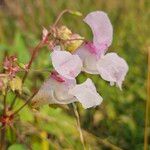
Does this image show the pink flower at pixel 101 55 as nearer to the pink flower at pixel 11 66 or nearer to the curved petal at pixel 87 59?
the curved petal at pixel 87 59

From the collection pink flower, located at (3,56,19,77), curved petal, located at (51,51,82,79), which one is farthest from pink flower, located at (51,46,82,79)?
pink flower, located at (3,56,19,77)

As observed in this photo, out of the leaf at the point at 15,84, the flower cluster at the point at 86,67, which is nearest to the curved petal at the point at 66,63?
the flower cluster at the point at 86,67

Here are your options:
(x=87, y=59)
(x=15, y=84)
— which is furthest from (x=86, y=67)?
(x=15, y=84)

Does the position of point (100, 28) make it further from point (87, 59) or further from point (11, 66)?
point (11, 66)

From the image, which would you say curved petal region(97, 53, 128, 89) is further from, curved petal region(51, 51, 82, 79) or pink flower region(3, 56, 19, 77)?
pink flower region(3, 56, 19, 77)

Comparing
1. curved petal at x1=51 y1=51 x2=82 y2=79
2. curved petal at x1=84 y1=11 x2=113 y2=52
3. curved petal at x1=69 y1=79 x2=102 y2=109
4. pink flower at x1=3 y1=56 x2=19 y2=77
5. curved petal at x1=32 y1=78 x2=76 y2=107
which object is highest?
curved petal at x1=84 y1=11 x2=113 y2=52

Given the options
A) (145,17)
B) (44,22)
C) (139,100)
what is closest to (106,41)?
(139,100)

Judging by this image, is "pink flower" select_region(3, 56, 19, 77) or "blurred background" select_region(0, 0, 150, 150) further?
"blurred background" select_region(0, 0, 150, 150)
